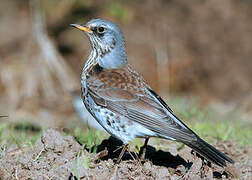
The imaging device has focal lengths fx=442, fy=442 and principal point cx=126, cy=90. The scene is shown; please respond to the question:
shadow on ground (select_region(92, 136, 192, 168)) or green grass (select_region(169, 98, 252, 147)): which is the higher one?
shadow on ground (select_region(92, 136, 192, 168))

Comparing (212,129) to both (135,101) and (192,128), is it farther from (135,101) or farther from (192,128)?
(135,101)

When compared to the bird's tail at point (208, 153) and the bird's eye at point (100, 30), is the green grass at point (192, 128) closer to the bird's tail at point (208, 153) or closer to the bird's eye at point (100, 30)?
the bird's tail at point (208, 153)

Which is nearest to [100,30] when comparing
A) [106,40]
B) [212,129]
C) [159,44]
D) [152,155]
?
Answer: [106,40]

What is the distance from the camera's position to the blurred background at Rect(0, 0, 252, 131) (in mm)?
11938

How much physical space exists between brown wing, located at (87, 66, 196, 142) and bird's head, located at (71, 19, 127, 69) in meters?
0.24

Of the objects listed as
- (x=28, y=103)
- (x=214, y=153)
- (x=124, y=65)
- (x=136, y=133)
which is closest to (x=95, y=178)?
(x=136, y=133)

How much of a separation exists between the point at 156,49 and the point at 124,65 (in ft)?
24.0

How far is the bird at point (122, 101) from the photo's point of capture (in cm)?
449

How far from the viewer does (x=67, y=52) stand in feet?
42.0

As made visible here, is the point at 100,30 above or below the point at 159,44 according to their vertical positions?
above

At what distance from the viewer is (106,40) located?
545cm

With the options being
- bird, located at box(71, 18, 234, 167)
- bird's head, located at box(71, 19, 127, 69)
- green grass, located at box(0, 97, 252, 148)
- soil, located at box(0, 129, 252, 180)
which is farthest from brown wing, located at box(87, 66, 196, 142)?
green grass, located at box(0, 97, 252, 148)

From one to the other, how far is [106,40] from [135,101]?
1025 millimetres

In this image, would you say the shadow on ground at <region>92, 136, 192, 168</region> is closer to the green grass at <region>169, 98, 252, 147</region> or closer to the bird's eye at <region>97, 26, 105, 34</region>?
the green grass at <region>169, 98, 252, 147</region>
